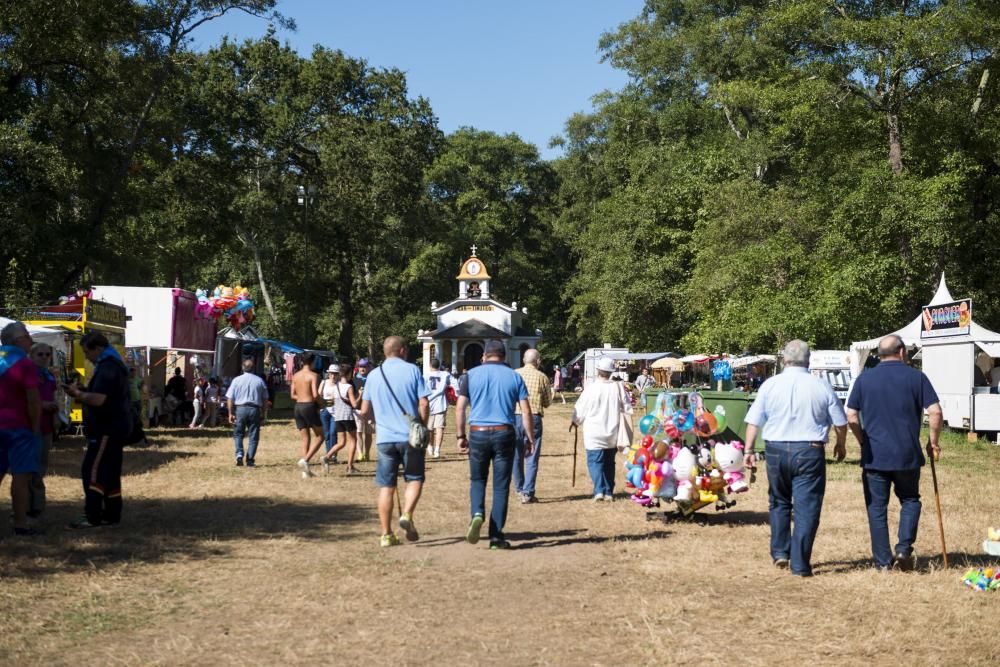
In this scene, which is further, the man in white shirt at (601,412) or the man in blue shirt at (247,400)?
the man in blue shirt at (247,400)

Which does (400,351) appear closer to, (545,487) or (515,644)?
(515,644)

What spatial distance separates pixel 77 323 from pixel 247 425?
622cm

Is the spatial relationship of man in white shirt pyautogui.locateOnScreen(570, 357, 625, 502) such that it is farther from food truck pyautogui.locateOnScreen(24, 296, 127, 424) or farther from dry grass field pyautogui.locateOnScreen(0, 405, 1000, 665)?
food truck pyautogui.locateOnScreen(24, 296, 127, 424)

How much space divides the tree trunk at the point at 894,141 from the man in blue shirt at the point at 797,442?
2403cm

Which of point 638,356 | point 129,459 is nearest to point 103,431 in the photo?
point 129,459

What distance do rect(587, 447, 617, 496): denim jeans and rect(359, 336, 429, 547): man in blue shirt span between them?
12.6ft

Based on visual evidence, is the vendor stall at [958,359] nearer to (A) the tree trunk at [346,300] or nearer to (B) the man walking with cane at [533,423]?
(B) the man walking with cane at [533,423]

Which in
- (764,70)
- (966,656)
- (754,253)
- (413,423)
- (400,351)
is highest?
(764,70)

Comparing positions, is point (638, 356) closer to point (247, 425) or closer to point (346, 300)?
point (346, 300)

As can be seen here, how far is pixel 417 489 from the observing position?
945cm

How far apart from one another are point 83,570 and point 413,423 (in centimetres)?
282

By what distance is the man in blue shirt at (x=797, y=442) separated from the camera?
321 inches

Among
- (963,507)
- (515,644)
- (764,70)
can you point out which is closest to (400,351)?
(515,644)

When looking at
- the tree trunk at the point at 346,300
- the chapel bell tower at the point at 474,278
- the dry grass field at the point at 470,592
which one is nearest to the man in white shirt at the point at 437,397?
the dry grass field at the point at 470,592
